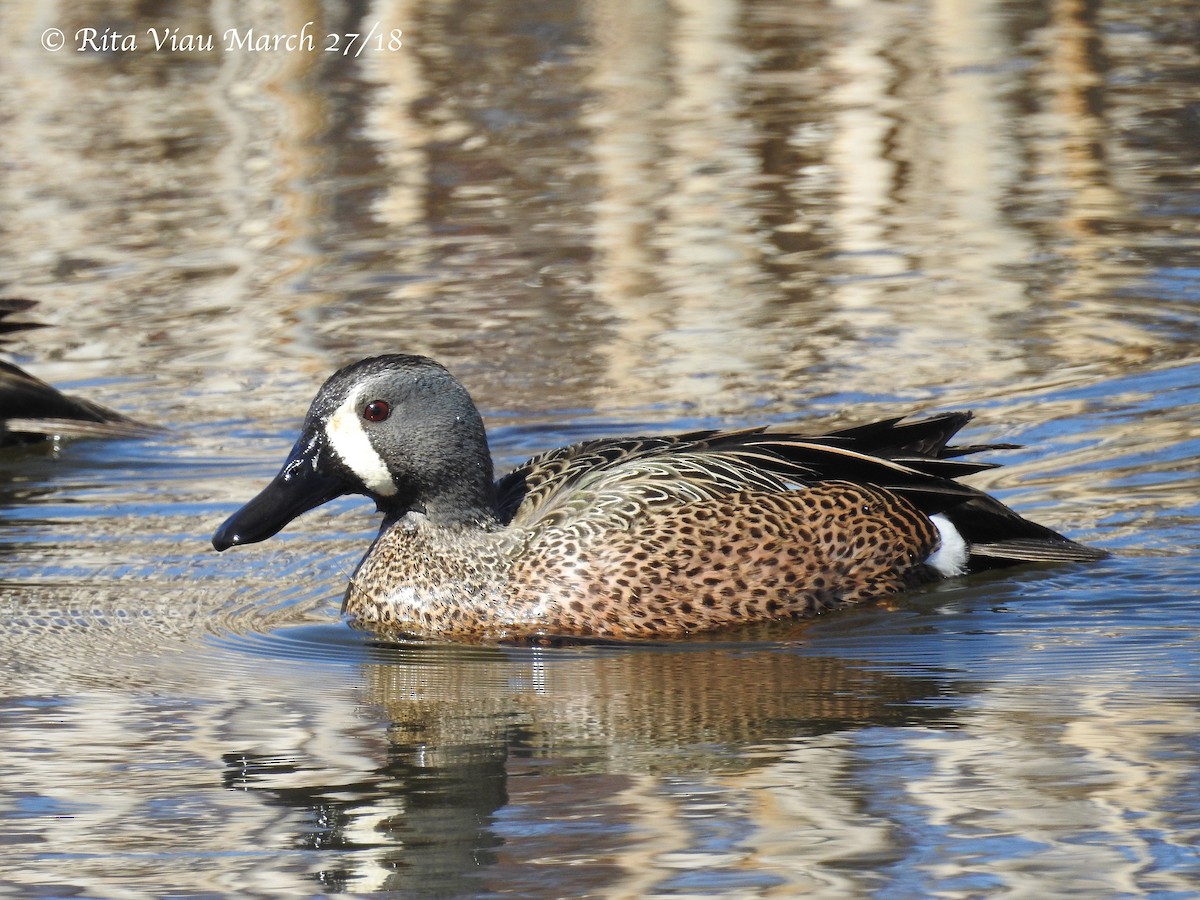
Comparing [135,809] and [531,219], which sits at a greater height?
[531,219]

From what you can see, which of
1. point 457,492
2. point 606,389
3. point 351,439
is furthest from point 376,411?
point 606,389

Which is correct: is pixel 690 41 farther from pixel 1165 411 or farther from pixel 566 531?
pixel 566 531

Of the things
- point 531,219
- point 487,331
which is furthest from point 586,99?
point 487,331

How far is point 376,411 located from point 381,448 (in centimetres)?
10

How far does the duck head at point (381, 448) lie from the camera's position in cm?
648

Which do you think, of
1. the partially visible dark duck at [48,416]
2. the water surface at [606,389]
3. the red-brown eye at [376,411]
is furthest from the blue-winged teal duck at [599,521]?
the partially visible dark duck at [48,416]

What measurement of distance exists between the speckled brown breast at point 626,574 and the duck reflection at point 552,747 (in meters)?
0.17

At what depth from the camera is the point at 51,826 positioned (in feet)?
15.4

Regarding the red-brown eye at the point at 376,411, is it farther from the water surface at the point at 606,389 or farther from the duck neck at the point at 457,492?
the water surface at the point at 606,389

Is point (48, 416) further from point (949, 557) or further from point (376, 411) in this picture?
point (949, 557)

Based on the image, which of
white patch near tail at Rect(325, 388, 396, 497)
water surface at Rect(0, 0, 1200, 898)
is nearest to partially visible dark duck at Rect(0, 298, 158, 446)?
water surface at Rect(0, 0, 1200, 898)

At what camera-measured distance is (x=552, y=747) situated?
5.15m

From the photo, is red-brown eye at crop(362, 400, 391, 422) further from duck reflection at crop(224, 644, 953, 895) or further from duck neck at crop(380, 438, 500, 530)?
duck reflection at crop(224, 644, 953, 895)

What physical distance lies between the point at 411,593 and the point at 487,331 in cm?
402
